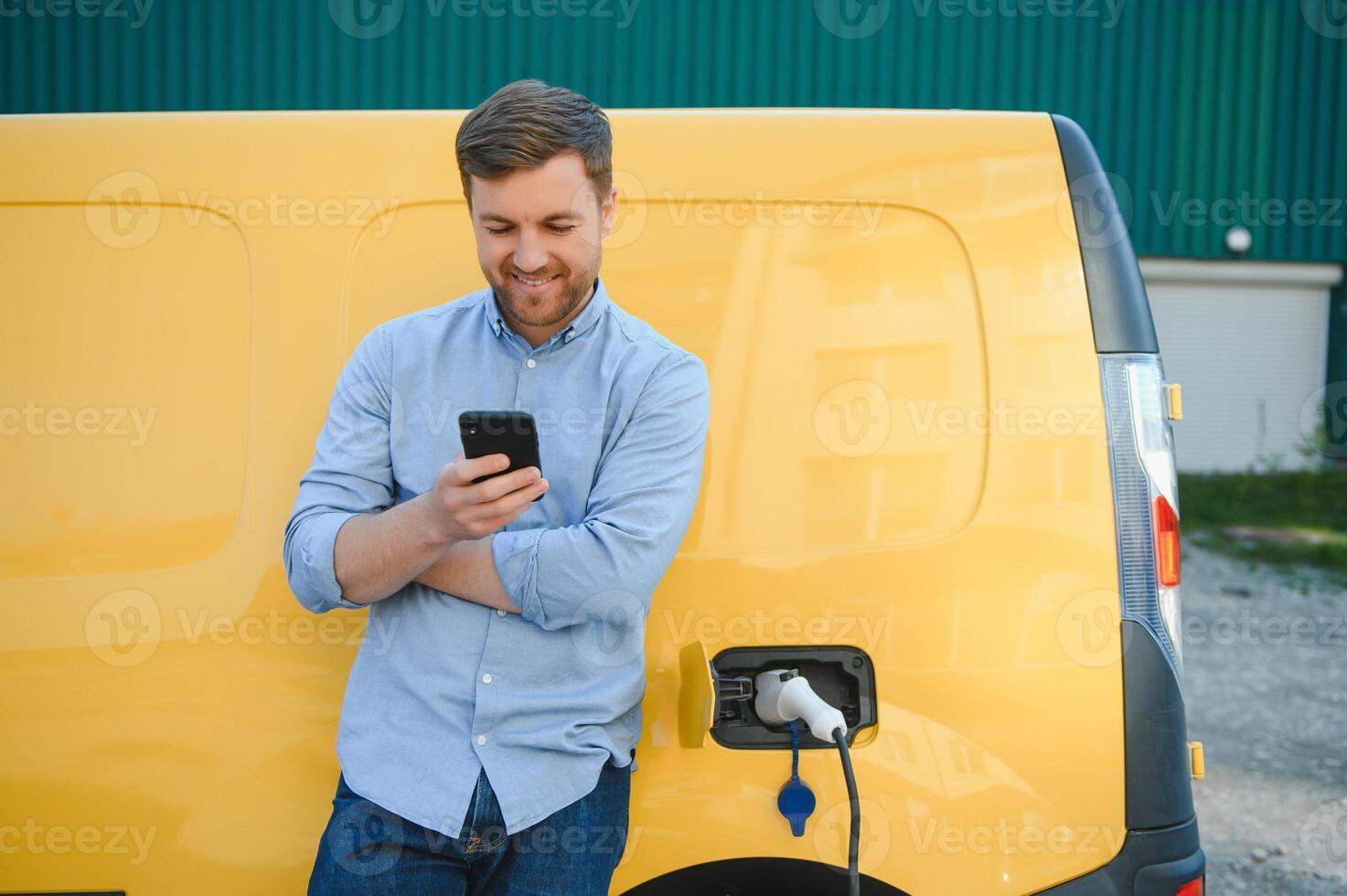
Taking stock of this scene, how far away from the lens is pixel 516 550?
1.41 meters

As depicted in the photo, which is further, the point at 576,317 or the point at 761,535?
the point at 761,535

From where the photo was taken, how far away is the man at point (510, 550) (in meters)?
1.41

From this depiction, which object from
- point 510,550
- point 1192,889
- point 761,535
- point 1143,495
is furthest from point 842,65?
point 510,550

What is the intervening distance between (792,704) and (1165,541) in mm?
683

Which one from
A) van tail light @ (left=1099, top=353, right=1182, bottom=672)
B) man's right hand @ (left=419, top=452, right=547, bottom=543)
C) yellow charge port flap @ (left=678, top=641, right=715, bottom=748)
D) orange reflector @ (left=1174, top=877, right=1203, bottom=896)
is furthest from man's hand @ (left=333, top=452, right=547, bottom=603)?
orange reflector @ (left=1174, top=877, right=1203, bottom=896)

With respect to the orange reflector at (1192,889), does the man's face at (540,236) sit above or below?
above

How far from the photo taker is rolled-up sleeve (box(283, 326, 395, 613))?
1412mm

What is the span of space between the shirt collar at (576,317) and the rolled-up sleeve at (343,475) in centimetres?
17

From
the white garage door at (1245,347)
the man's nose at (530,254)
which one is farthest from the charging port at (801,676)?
the white garage door at (1245,347)

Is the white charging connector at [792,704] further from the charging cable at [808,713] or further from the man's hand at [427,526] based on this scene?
the man's hand at [427,526]

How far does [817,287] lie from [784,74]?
27.3ft

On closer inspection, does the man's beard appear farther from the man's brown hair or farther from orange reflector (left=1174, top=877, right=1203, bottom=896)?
orange reflector (left=1174, top=877, right=1203, bottom=896)

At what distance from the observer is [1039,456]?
5.44 ft

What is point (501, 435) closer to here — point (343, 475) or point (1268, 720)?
point (343, 475)
